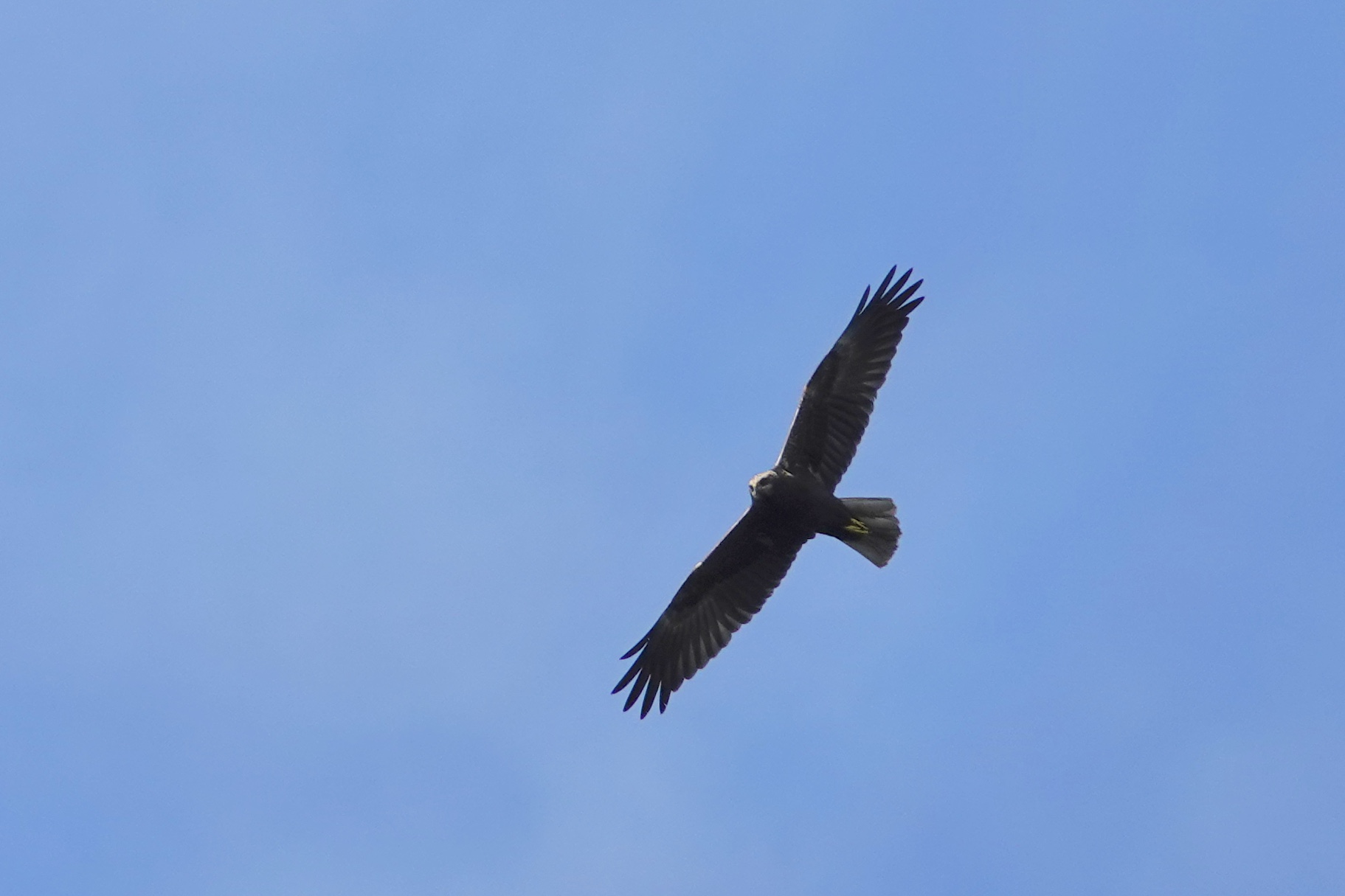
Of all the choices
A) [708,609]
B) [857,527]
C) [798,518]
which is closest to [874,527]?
[857,527]

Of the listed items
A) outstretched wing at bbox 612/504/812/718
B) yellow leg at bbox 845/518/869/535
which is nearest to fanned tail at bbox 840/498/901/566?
yellow leg at bbox 845/518/869/535

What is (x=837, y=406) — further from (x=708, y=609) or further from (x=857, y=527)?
(x=708, y=609)

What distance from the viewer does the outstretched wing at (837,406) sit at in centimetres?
1680

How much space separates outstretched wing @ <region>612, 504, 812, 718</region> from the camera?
17.2 metres

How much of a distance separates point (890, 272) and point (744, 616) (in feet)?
12.6

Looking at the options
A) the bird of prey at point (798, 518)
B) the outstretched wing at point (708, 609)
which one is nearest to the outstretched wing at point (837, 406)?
A: the bird of prey at point (798, 518)

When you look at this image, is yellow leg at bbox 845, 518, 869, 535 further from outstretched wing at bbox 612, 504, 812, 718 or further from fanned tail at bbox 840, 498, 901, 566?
outstretched wing at bbox 612, 504, 812, 718

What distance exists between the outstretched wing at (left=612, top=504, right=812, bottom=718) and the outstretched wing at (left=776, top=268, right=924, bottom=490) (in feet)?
2.70

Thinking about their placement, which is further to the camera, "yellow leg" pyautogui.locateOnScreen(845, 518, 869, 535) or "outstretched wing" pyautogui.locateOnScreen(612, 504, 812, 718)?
"outstretched wing" pyautogui.locateOnScreen(612, 504, 812, 718)

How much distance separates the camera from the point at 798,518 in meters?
16.8

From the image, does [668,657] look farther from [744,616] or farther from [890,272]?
[890,272]

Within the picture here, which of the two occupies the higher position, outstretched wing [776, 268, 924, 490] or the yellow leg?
outstretched wing [776, 268, 924, 490]

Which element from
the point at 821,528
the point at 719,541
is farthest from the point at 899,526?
the point at 719,541

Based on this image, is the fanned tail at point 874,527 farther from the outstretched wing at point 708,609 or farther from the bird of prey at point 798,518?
the outstretched wing at point 708,609
